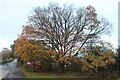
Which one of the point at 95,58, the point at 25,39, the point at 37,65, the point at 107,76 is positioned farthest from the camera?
the point at 37,65

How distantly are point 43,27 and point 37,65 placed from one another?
696cm

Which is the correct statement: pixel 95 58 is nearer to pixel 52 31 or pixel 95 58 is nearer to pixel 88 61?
pixel 88 61

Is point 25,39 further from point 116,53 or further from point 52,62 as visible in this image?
point 116,53

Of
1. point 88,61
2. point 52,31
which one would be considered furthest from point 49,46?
point 88,61

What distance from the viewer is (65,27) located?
49.2m

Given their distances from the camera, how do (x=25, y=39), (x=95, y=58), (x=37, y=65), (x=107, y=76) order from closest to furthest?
(x=107, y=76)
(x=95, y=58)
(x=25, y=39)
(x=37, y=65)

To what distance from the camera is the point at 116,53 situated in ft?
151

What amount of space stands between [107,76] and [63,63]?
8.34m

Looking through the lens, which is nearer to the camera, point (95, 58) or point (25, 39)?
point (95, 58)

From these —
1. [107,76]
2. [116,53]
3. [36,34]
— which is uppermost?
[36,34]

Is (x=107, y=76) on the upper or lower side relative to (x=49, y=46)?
lower

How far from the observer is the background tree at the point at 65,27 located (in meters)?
48.1

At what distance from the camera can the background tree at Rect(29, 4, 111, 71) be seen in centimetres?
4812

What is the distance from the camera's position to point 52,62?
50.2 metres
